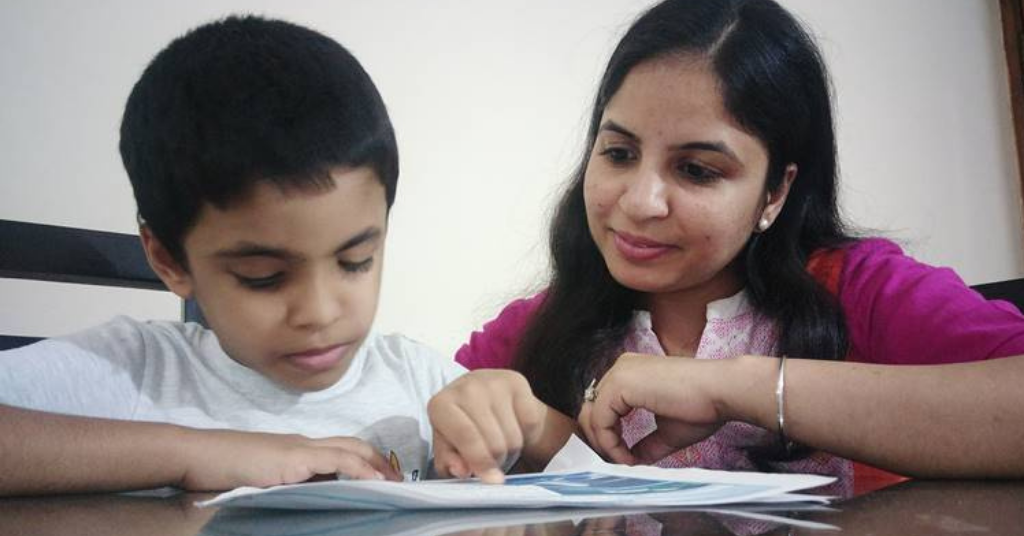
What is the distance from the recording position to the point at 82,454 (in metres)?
0.61

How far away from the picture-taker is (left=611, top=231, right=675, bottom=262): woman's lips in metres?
0.97

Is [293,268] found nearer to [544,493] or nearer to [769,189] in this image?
[544,493]

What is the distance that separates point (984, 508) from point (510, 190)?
157 centimetres

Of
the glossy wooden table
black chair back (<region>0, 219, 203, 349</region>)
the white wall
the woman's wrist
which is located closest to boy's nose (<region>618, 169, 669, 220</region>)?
the woman's wrist

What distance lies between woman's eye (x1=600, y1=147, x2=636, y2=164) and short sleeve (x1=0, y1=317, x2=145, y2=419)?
1.74 feet

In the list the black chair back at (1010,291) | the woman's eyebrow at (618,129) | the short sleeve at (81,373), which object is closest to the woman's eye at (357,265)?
the short sleeve at (81,373)

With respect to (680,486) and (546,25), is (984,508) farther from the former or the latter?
(546,25)

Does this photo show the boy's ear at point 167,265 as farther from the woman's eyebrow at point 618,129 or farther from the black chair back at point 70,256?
the woman's eyebrow at point 618,129

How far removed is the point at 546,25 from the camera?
208 cm

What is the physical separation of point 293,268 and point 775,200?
1.91ft

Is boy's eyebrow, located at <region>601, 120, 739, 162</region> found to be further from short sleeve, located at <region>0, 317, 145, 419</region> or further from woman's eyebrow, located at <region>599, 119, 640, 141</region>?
short sleeve, located at <region>0, 317, 145, 419</region>

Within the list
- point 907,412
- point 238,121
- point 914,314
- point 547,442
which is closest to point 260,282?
point 238,121

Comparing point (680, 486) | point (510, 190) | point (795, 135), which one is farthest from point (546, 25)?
point (680, 486)

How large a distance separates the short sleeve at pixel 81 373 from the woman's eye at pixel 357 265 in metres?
0.23
